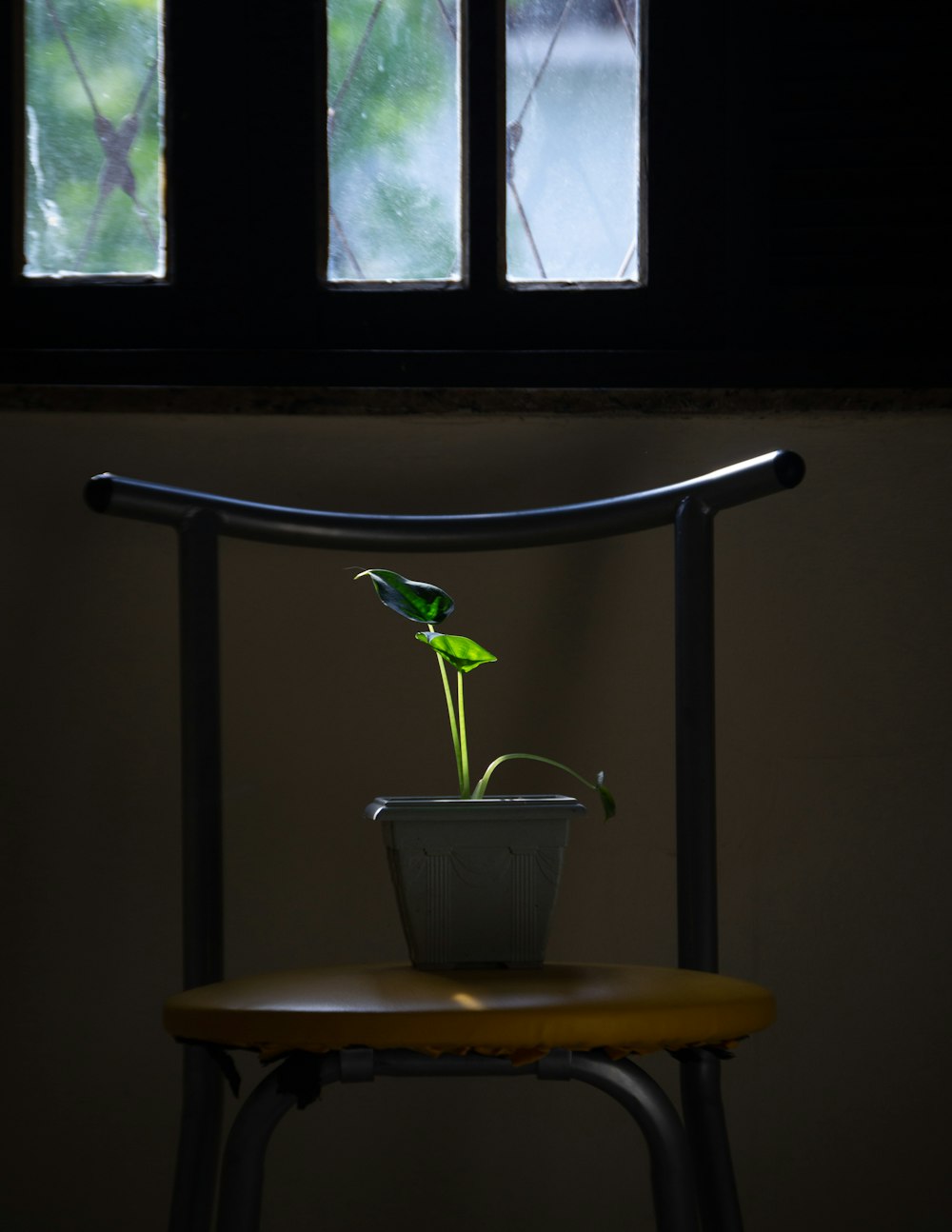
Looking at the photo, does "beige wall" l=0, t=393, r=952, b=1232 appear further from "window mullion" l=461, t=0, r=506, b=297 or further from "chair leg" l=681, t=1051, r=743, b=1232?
"chair leg" l=681, t=1051, r=743, b=1232

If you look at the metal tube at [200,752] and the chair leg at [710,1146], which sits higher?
the metal tube at [200,752]

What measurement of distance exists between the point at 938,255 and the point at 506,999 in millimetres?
792

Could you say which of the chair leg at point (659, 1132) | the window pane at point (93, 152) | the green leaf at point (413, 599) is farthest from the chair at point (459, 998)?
the window pane at point (93, 152)

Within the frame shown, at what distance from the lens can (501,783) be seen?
1.07m

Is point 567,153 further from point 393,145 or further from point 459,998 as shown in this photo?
point 459,998

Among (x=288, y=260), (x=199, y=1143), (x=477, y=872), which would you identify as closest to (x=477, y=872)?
(x=477, y=872)

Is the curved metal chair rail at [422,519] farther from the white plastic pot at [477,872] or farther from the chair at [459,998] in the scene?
the white plastic pot at [477,872]

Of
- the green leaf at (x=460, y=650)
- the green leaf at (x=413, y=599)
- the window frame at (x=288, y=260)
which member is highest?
the window frame at (x=288, y=260)

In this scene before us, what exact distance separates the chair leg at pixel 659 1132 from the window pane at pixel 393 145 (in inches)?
28.4

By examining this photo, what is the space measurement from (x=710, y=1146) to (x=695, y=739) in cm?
25

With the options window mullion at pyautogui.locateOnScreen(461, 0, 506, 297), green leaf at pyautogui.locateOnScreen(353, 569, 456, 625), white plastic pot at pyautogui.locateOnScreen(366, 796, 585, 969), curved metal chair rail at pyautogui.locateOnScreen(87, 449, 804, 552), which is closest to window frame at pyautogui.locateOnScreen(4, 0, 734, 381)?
window mullion at pyautogui.locateOnScreen(461, 0, 506, 297)

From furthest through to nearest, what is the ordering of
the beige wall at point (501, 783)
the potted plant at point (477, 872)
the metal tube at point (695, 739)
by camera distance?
the beige wall at point (501, 783)
the metal tube at point (695, 739)
the potted plant at point (477, 872)

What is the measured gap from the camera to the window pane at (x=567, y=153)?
3.73 feet

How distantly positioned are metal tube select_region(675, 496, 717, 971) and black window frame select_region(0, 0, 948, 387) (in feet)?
0.94
